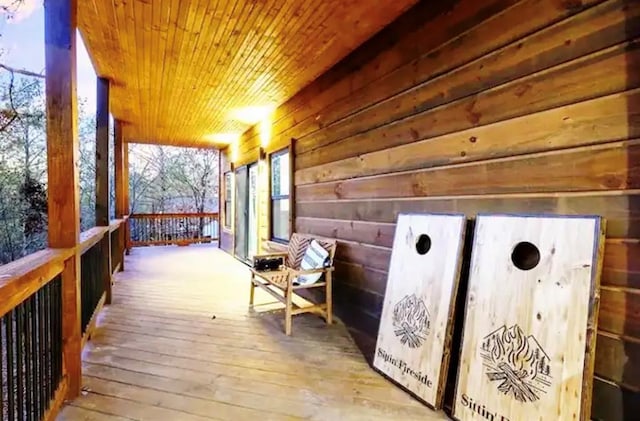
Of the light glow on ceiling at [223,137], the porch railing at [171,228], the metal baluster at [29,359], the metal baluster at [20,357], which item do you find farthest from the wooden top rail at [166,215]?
the metal baluster at [20,357]

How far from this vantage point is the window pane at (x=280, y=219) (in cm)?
530

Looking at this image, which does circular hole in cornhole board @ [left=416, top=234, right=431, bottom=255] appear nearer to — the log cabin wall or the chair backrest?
the log cabin wall

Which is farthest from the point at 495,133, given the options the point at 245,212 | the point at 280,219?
the point at 245,212

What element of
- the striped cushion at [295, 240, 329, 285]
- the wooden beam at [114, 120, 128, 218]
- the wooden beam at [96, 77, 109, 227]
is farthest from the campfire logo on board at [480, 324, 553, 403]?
the wooden beam at [114, 120, 128, 218]

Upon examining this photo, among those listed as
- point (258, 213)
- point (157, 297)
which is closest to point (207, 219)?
point (258, 213)

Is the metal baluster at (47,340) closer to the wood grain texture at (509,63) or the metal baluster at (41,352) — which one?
the metal baluster at (41,352)

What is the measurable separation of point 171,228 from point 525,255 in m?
9.66

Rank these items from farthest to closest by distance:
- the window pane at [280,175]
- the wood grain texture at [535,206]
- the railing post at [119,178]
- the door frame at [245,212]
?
the railing post at [119,178], the door frame at [245,212], the window pane at [280,175], the wood grain texture at [535,206]

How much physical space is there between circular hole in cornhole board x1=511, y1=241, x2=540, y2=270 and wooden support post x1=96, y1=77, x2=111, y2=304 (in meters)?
3.95

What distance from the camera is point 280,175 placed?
215 inches

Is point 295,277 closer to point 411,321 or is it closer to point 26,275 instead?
point 411,321

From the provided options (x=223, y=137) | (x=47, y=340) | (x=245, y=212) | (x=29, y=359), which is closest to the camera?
(x=29, y=359)

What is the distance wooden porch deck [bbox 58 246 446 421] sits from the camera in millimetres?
2016

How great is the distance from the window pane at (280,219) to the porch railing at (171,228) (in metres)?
5.37
